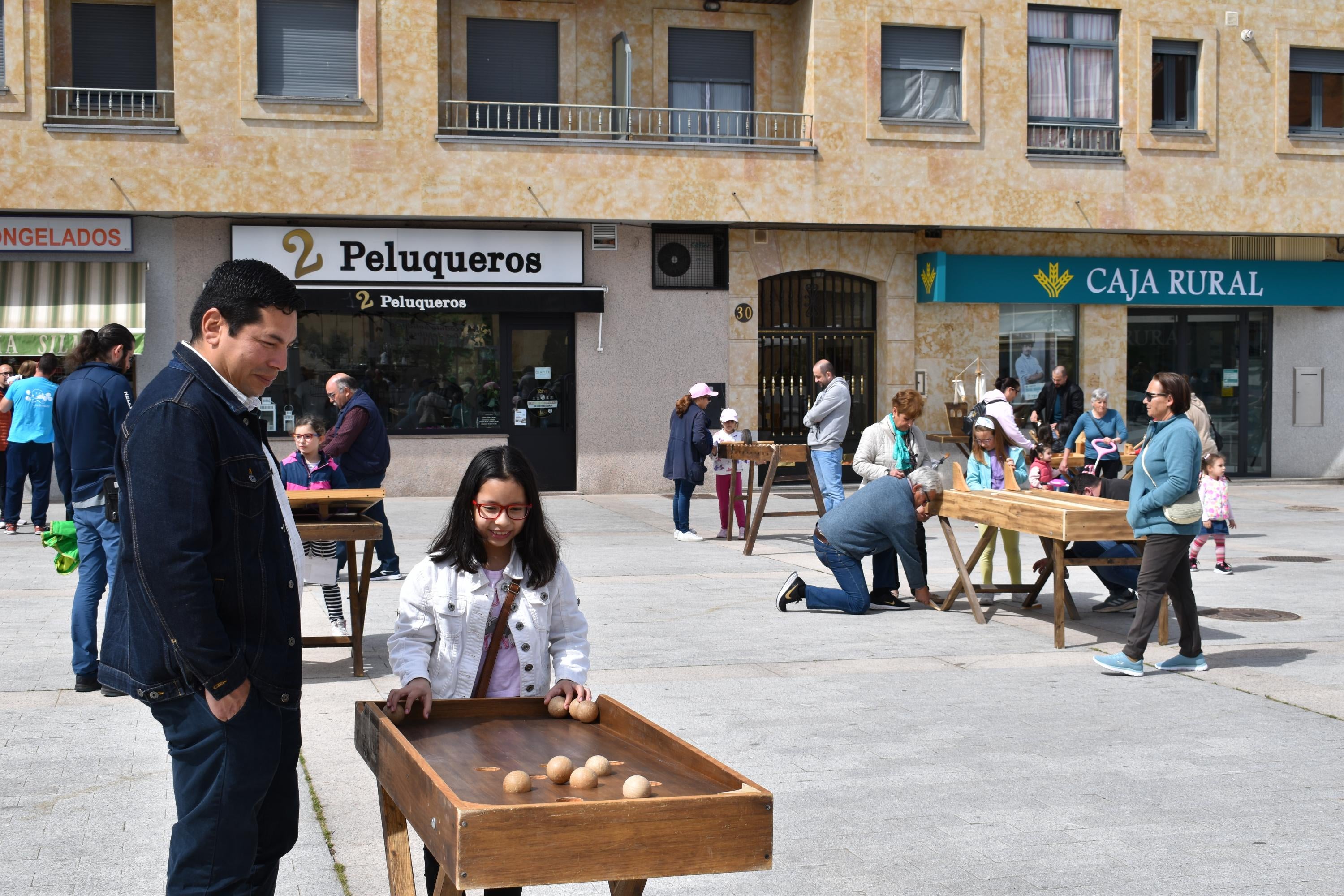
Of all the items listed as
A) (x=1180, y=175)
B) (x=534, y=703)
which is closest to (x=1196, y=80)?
(x=1180, y=175)

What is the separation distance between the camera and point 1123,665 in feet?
27.6

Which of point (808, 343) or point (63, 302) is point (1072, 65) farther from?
point (63, 302)

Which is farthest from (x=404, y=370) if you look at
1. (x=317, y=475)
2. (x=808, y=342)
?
(x=317, y=475)

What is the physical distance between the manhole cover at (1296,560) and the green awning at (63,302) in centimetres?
1420

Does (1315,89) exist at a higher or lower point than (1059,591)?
higher

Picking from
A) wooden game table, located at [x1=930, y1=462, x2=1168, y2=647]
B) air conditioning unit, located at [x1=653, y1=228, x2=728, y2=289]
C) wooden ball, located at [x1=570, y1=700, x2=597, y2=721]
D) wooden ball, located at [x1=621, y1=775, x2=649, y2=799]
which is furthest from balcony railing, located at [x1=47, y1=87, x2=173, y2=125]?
wooden ball, located at [x1=621, y1=775, x2=649, y2=799]

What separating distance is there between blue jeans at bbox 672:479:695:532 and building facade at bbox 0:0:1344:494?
18.9 ft

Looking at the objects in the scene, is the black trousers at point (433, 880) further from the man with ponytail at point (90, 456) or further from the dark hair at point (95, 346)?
the dark hair at point (95, 346)

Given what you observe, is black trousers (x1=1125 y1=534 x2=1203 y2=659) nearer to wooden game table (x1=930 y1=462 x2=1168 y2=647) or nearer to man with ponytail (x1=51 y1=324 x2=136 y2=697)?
wooden game table (x1=930 y1=462 x2=1168 y2=647)

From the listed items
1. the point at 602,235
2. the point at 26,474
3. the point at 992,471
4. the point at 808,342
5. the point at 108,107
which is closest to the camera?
the point at 992,471

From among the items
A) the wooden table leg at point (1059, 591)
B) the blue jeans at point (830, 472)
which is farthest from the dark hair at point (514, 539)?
the blue jeans at point (830, 472)

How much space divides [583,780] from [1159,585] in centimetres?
603

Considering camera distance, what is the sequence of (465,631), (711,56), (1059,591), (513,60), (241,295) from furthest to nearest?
(711,56), (513,60), (1059,591), (465,631), (241,295)

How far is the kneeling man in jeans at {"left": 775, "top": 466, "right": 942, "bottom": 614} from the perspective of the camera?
10602 mm
